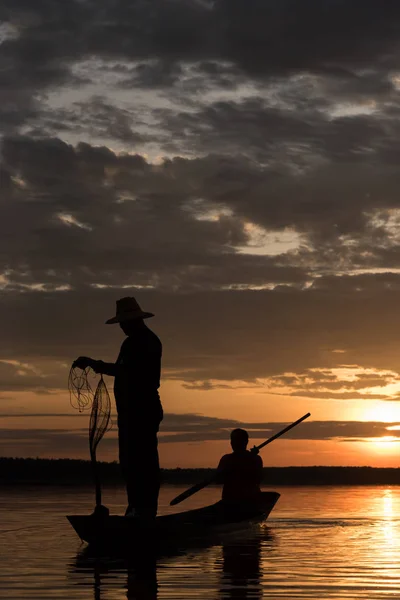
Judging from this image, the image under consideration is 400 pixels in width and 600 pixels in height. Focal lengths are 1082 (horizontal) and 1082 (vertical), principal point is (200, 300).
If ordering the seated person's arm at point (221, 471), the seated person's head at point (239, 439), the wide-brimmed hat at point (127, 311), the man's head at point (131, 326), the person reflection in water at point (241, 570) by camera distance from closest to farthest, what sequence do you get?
the person reflection in water at point (241, 570), the wide-brimmed hat at point (127, 311), the man's head at point (131, 326), the seated person's head at point (239, 439), the seated person's arm at point (221, 471)

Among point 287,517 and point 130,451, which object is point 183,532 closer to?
point 130,451

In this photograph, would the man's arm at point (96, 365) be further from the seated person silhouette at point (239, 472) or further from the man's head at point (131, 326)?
the seated person silhouette at point (239, 472)

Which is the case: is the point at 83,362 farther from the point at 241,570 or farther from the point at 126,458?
the point at 241,570

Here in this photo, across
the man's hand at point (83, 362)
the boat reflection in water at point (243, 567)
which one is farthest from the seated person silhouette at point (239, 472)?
the man's hand at point (83, 362)

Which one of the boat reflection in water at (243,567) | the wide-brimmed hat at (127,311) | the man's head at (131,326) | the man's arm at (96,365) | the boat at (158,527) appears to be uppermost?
the wide-brimmed hat at (127,311)

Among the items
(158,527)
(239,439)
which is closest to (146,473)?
(158,527)

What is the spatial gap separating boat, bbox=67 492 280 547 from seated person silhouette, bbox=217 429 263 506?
83cm

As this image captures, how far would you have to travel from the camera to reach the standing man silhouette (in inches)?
539

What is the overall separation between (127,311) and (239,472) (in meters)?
5.00

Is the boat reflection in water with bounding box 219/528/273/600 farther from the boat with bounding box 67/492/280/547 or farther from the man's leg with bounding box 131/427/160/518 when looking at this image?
the man's leg with bounding box 131/427/160/518

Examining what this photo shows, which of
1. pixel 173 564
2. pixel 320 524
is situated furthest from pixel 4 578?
pixel 320 524

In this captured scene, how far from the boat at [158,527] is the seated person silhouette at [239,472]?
83cm

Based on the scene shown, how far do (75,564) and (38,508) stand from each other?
14388 millimetres

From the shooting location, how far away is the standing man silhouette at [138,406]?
44.9ft
